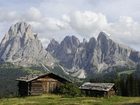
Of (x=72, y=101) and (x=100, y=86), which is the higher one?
(x=100, y=86)

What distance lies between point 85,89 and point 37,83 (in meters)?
16.3

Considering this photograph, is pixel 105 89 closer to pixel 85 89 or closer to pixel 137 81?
pixel 85 89

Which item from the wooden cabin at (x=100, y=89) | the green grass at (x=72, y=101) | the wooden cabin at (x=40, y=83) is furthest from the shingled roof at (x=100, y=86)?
the green grass at (x=72, y=101)

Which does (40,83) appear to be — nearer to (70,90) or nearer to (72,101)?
(70,90)

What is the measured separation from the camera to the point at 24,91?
93.0 m

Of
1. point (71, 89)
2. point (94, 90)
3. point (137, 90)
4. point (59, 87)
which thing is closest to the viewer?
point (71, 89)

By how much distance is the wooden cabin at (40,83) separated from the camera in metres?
89.6

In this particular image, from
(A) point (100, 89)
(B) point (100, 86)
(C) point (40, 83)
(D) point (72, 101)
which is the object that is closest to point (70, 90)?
(C) point (40, 83)

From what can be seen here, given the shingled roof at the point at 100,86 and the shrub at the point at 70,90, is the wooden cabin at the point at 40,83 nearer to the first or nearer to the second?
the shrub at the point at 70,90

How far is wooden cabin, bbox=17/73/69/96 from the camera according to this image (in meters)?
89.6

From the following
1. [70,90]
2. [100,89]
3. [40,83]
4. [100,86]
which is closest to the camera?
[70,90]

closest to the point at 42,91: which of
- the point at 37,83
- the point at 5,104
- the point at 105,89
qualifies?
the point at 37,83

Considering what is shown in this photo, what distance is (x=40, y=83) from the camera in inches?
3558

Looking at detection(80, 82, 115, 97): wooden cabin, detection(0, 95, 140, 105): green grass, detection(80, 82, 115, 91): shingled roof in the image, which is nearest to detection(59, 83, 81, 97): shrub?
detection(80, 82, 115, 97): wooden cabin
